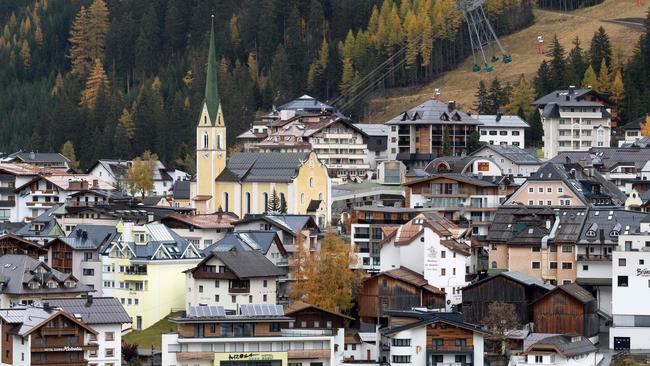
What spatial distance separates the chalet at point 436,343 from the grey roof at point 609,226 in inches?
414

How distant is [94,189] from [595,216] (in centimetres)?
3267

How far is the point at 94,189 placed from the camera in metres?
112

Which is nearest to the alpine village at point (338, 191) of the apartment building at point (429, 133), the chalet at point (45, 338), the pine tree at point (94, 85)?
the chalet at point (45, 338)

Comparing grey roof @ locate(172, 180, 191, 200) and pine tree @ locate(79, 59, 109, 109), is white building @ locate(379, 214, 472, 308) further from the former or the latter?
pine tree @ locate(79, 59, 109, 109)

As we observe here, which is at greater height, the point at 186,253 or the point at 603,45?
the point at 603,45

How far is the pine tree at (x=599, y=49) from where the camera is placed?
144375 millimetres

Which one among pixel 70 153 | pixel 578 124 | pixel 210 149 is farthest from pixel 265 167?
pixel 70 153

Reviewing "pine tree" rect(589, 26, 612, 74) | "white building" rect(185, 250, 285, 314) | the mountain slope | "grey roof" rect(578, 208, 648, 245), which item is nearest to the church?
"white building" rect(185, 250, 285, 314)

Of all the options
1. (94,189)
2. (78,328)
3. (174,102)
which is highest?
(174,102)

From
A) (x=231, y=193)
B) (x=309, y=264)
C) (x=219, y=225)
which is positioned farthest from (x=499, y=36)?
(x=309, y=264)

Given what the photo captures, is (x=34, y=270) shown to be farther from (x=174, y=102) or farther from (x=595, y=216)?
(x=174, y=102)

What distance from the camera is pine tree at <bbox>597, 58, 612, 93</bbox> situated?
13762 centimetres

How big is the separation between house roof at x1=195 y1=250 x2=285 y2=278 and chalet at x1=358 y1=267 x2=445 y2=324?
4021 millimetres

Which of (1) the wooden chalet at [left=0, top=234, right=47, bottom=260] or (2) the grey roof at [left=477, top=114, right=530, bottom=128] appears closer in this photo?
(1) the wooden chalet at [left=0, top=234, right=47, bottom=260]
